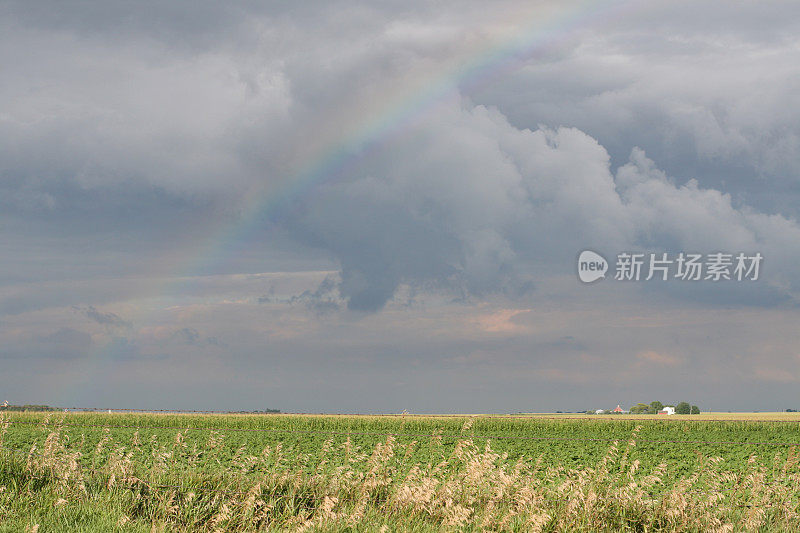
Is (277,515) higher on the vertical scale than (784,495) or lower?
lower

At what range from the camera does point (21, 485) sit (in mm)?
10984

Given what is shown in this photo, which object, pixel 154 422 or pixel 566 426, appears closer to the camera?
pixel 566 426

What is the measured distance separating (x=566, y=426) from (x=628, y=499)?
45.6 meters

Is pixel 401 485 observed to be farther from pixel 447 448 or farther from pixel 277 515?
pixel 447 448

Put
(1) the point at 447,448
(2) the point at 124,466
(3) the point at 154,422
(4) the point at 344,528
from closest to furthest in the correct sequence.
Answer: (4) the point at 344,528, (2) the point at 124,466, (1) the point at 447,448, (3) the point at 154,422

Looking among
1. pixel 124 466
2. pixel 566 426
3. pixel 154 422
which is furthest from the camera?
pixel 154 422

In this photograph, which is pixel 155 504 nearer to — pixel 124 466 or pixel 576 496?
pixel 124 466

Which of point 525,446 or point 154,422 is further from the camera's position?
point 154,422

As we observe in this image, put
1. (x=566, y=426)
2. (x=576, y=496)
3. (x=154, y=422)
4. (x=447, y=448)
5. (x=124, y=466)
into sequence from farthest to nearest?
1. (x=154, y=422)
2. (x=566, y=426)
3. (x=447, y=448)
4. (x=124, y=466)
5. (x=576, y=496)

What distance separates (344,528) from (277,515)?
1233 mm

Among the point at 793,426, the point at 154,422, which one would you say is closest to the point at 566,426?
the point at 793,426

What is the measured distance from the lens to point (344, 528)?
9.30 meters

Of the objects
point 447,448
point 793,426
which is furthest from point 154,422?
point 793,426

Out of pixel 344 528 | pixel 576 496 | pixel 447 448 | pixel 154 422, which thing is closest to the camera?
pixel 344 528
